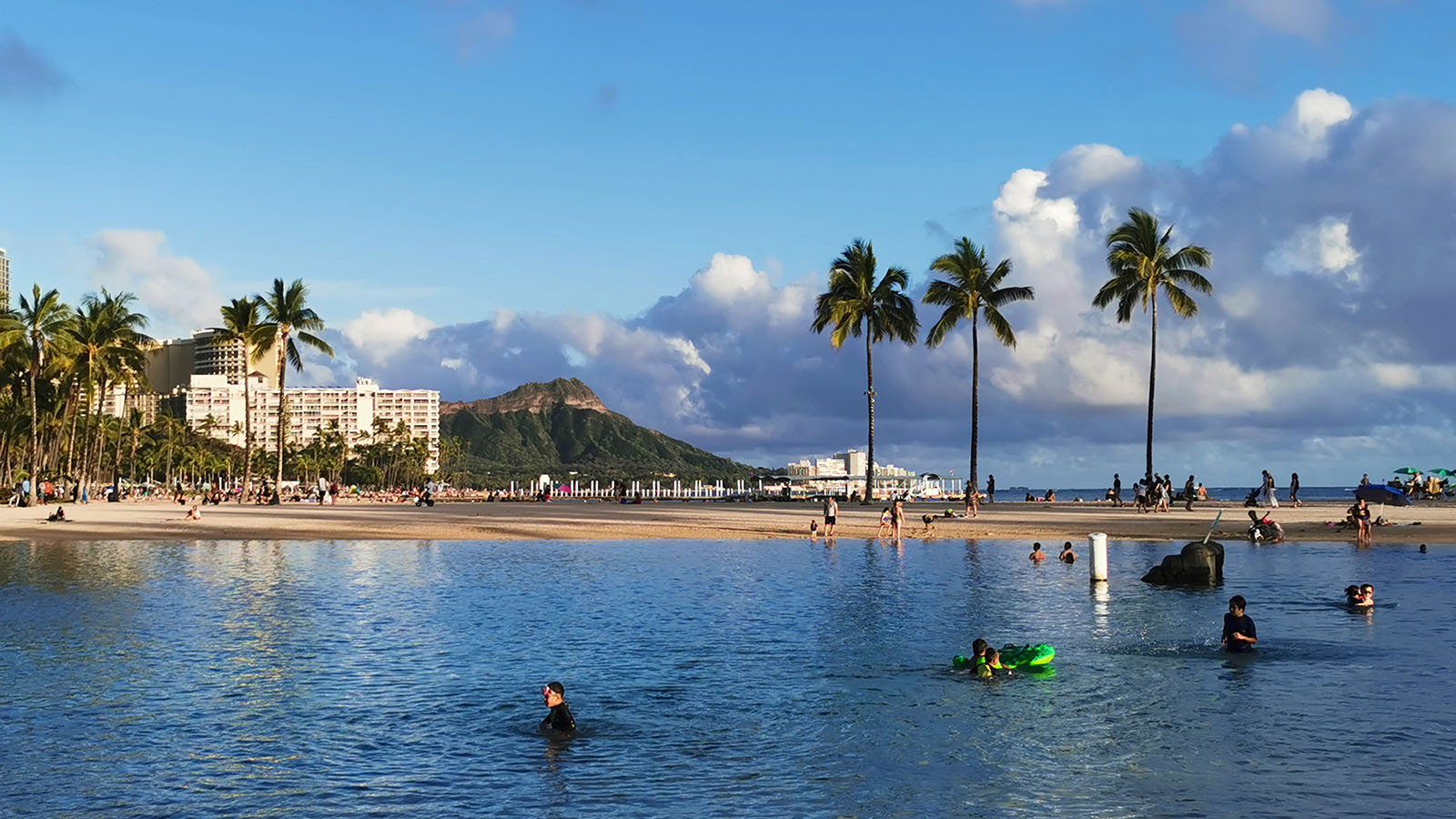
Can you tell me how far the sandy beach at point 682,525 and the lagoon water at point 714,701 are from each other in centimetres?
1912

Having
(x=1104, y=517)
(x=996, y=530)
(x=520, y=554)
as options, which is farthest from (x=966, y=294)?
(x=520, y=554)

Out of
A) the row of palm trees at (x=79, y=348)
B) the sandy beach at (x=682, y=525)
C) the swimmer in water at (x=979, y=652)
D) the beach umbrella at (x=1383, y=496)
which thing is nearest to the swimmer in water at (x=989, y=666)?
the swimmer in water at (x=979, y=652)

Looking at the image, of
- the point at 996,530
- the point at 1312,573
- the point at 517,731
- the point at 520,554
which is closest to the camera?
the point at 517,731

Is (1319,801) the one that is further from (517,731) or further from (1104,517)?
(1104,517)

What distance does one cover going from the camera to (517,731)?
15.8 m

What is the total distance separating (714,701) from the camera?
58.0 feet

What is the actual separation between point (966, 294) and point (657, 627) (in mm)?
56393

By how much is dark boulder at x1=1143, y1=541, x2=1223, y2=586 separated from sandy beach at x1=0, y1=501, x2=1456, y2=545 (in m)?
16.4

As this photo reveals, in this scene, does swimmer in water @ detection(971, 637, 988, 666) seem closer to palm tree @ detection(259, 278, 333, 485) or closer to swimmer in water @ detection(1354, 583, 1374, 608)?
swimmer in water @ detection(1354, 583, 1374, 608)

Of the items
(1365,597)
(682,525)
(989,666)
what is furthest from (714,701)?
(682,525)

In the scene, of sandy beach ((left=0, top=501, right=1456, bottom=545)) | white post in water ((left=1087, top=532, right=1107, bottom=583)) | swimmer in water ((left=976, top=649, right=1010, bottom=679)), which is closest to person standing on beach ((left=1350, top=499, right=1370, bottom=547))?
sandy beach ((left=0, top=501, right=1456, bottom=545))

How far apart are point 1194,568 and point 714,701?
20740 mm

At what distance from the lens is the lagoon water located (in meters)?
12.7

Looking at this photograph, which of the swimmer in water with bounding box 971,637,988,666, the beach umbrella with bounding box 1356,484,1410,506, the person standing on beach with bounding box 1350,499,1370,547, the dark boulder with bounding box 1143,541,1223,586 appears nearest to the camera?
the swimmer in water with bounding box 971,637,988,666
